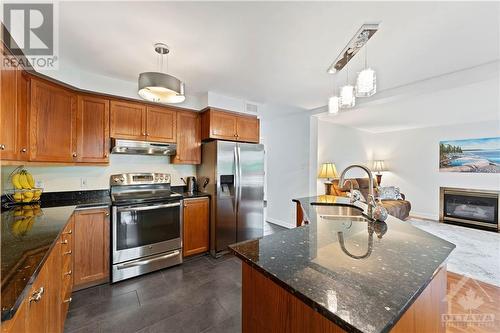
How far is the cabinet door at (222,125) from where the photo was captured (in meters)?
3.12

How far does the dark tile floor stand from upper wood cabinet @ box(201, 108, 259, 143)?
194cm

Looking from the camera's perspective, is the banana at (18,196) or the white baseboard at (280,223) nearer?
the banana at (18,196)

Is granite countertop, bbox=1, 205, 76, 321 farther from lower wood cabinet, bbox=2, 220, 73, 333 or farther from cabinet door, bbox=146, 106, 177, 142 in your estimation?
cabinet door, bbox=146, 106, 177, 142

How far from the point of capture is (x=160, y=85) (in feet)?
5.44

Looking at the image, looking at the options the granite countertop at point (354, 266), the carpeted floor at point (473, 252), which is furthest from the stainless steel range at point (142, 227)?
the carpeted floor at point (473, 252)

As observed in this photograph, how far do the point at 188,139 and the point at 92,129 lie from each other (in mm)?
1191

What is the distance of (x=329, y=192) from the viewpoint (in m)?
4.48

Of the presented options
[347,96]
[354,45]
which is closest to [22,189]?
[347,96]

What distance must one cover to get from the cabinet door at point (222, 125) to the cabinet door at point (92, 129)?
4.44 ft

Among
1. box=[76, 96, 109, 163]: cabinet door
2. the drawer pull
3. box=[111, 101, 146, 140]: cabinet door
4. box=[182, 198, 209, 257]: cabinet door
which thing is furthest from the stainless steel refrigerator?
the drawer pull

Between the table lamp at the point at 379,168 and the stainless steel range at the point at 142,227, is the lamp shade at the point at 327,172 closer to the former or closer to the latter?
the table lamp at the point at 379,168

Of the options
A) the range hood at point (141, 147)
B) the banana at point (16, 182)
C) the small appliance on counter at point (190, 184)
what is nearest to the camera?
the banana at point (16, 182)

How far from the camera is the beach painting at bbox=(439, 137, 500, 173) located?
14.6 feet

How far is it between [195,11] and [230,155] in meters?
1.90
